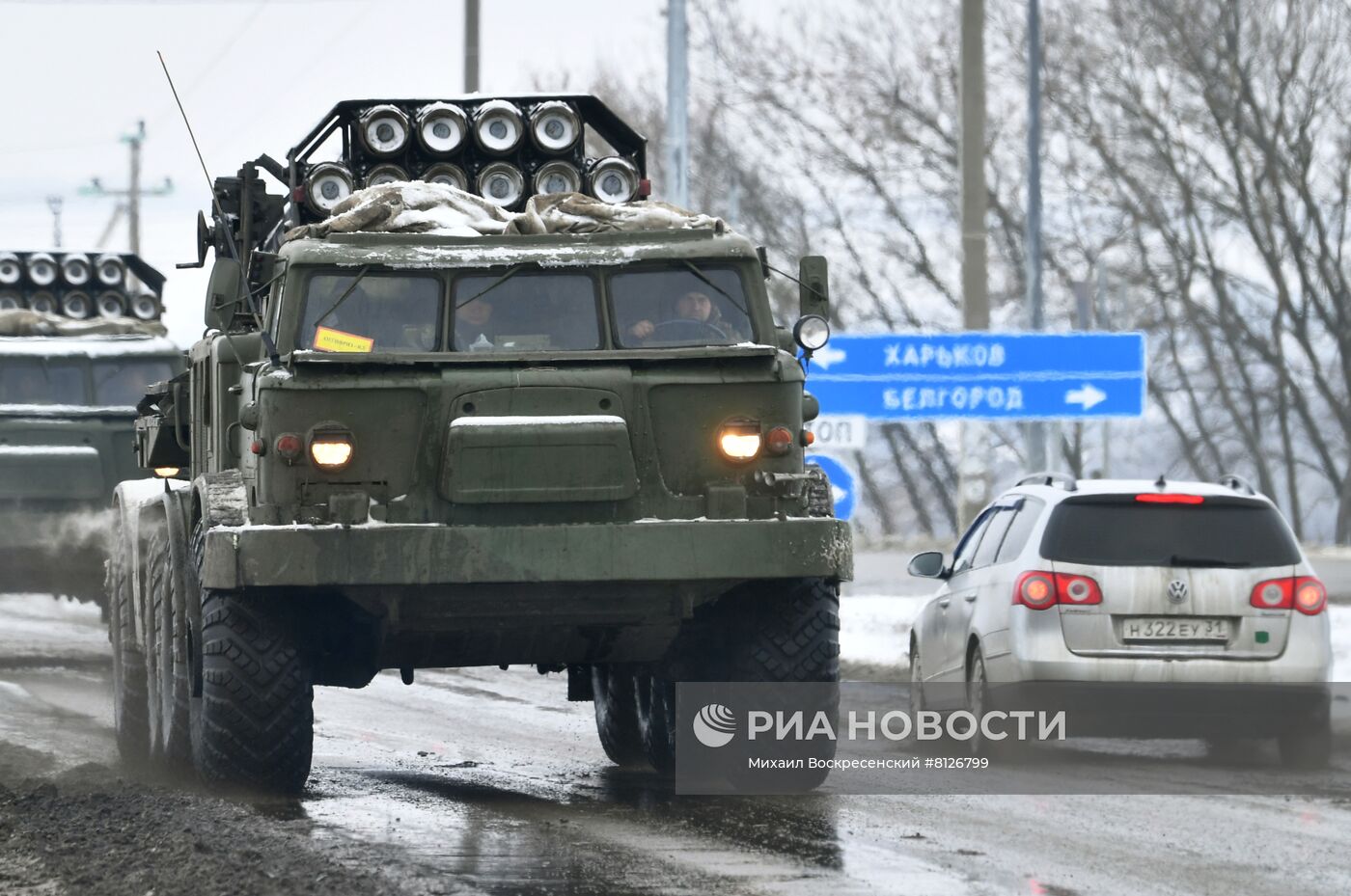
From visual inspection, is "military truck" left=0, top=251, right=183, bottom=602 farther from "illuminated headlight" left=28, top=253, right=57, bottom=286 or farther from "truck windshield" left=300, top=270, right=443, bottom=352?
"truck windshield" left=300, top=270, right=443, bottom=352

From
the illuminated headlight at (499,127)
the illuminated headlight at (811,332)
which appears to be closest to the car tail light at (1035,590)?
the illuminated headlight at (811,332)

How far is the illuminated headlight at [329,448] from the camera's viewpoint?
31.9 ft

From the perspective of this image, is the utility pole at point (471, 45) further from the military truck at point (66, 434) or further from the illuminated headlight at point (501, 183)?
the illuminated headlight at point (501, 183)

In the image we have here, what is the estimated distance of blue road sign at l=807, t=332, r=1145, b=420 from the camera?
20.7 meters

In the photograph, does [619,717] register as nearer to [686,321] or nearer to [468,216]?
[686,321]

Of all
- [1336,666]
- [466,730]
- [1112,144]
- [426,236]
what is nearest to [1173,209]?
[1112,144]

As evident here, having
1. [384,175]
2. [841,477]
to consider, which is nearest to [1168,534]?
[384,175]

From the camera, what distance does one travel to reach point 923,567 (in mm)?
13953

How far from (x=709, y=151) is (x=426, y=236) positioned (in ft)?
129

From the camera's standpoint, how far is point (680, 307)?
34.4 feet

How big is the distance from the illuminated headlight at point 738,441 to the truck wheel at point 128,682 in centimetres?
415

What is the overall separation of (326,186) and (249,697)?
3.13 m

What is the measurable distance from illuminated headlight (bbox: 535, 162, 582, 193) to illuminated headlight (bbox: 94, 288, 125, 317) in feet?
35.3

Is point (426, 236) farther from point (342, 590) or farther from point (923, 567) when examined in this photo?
point (923, 567)
